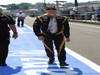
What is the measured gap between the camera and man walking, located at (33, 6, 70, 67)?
386 inches

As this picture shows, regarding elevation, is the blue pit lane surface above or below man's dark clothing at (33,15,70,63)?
below

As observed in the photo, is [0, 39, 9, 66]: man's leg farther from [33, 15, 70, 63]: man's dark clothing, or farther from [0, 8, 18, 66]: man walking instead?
[33, 15, 70, 63]: man's dark clothing

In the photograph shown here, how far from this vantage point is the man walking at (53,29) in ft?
32.2

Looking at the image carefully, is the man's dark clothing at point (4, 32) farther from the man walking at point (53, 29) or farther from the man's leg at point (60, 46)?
the man's leg at point (60, 46)

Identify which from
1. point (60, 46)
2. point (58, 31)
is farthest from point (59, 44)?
point (58, 31)

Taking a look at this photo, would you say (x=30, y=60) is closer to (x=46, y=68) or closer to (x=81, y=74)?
(x=46, y=68)

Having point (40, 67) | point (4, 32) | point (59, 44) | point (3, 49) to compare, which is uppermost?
point (4, 32)

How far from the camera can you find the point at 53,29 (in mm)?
9875

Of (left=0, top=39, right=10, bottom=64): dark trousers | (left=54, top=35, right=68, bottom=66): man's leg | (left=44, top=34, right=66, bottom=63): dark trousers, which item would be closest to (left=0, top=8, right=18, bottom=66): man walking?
(left=0, top=39, right=10, bottom=64): dark trousers

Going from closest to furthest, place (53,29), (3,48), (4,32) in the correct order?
(53,29)
(4,32)
(3,48)

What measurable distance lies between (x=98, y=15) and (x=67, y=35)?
37766 mm

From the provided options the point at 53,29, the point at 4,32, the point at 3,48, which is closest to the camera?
the point at 53,29

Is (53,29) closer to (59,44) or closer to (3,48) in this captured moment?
(59,44)

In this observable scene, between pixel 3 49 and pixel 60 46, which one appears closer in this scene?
pixel 60 46
